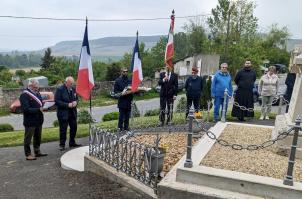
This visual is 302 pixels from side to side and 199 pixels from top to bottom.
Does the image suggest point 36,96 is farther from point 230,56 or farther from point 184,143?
point 230,56

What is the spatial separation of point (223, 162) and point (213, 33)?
1297 inches

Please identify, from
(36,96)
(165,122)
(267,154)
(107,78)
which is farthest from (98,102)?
(267,154)

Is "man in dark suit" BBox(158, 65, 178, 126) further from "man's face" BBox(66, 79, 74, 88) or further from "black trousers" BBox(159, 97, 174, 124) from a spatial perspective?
"man's face" BBox(66, 79, 74, 88)

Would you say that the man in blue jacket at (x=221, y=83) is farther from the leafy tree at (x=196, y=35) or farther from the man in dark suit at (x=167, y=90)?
the leafy tree at (x=196, y=35)

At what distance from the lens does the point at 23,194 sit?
6062mm

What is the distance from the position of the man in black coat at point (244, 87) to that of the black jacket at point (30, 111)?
574 centimetres

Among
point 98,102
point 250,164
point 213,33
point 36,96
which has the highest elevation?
point 213,33

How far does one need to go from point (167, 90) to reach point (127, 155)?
14.4 feet

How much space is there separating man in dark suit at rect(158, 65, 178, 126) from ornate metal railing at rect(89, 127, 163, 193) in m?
3.58

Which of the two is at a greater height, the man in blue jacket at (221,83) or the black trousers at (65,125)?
the man in blue jacket at (221,83)

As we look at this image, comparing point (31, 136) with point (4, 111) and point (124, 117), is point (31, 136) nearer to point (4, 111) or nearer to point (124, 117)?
point (124, 117)

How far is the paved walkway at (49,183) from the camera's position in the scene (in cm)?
589

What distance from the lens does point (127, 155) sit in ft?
20.4

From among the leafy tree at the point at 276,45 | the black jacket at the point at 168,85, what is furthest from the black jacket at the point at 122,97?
the leafy tree at the point at 276,45
